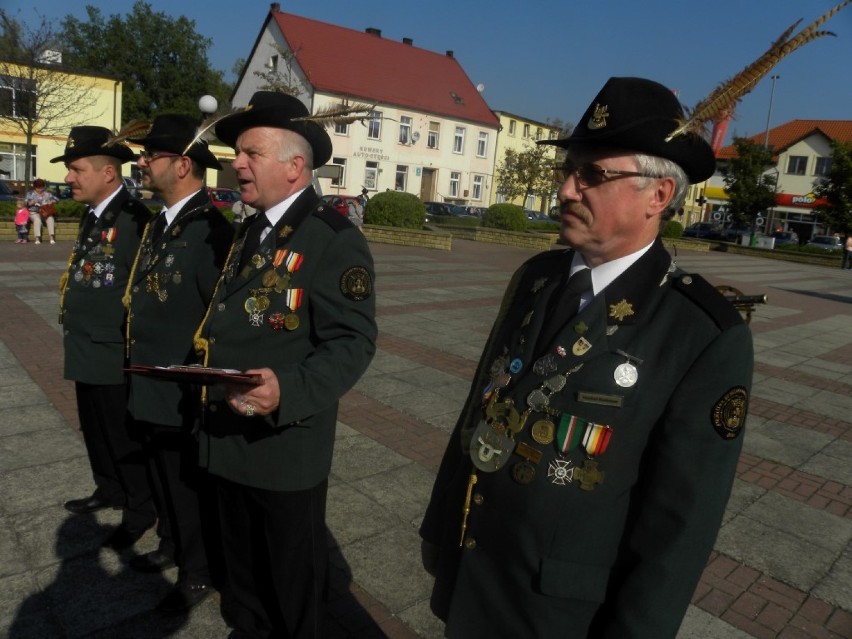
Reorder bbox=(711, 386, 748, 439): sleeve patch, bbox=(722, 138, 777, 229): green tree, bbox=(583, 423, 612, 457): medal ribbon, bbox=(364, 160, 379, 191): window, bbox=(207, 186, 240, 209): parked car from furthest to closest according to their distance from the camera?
bbox=(364, 160, 379, 191): window → bbox=(722, 138, 777, 229): green tree → bbox=(207, 186, 240, 209): parked car → bbox=(583, 423, 612, 457): medal ribbon → bbox=(711, 386, 748, 439): sleeve patch

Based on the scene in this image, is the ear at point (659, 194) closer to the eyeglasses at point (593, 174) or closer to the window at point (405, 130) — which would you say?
the eyeglasses at point (593, 174)

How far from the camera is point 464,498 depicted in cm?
193

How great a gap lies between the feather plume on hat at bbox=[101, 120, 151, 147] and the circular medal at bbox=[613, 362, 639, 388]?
2.75 metres

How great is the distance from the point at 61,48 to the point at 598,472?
3190 cm

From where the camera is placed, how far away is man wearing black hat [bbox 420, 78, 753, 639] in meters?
1.58

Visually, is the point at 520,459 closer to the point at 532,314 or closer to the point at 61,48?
the point at 532,314

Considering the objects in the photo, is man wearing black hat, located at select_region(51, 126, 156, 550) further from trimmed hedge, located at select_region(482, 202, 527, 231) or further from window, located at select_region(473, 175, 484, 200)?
window, located at select_region(473, 175, 484, 200)

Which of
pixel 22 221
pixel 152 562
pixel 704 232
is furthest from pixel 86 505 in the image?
pixel 704 232

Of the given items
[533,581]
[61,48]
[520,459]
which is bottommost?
[533,581]

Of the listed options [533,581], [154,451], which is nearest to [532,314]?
[533,581]

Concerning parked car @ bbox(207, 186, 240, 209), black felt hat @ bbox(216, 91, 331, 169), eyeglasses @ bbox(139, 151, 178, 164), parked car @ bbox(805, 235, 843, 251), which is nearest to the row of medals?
black felt hat @ bbox(216, 91, 331, 169)

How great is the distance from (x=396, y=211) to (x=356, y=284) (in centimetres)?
2171

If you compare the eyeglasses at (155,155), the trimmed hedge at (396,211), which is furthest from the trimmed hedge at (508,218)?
the eyeglasses at (155,155)

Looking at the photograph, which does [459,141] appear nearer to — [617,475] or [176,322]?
[176,322]
